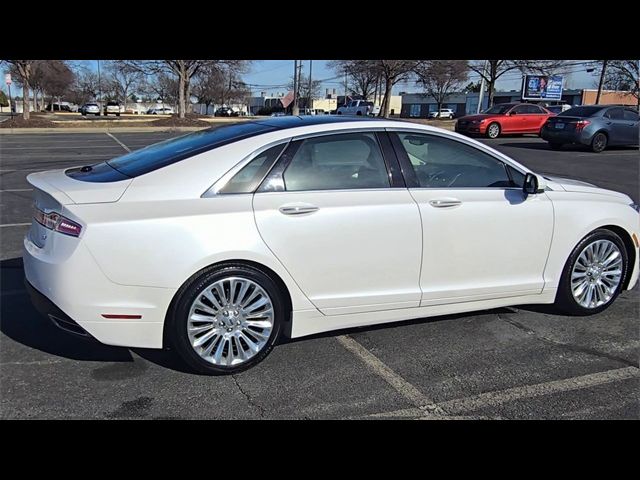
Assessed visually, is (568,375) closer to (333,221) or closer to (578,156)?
(333,221)

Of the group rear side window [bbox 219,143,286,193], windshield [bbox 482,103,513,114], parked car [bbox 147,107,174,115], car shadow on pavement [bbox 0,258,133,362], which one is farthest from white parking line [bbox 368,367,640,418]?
parked car [bbox 147,107,174,115]

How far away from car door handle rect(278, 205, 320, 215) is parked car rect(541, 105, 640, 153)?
16657 mm

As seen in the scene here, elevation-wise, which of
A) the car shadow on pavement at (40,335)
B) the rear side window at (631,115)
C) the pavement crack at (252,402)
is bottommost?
the car shadow on pavement at (40,335)

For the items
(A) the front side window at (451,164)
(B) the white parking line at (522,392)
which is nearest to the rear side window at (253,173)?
(A) the front side window at (451,164)

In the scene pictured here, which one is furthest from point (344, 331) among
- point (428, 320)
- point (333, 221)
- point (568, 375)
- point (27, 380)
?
point (27, 380)

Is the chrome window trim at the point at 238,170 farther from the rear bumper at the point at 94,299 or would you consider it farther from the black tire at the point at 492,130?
the black tire at the point at 492,130

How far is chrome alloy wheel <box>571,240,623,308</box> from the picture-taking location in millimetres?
4188

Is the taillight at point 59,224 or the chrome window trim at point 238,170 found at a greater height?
the chrome window trim at point 238,170

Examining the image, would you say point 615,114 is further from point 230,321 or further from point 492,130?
point 230,321

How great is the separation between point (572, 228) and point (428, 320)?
1368 mm

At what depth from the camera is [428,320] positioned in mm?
4195

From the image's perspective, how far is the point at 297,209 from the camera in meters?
3.27

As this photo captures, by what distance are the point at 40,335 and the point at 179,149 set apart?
1737 mm

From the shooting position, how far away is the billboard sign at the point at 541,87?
115ft
